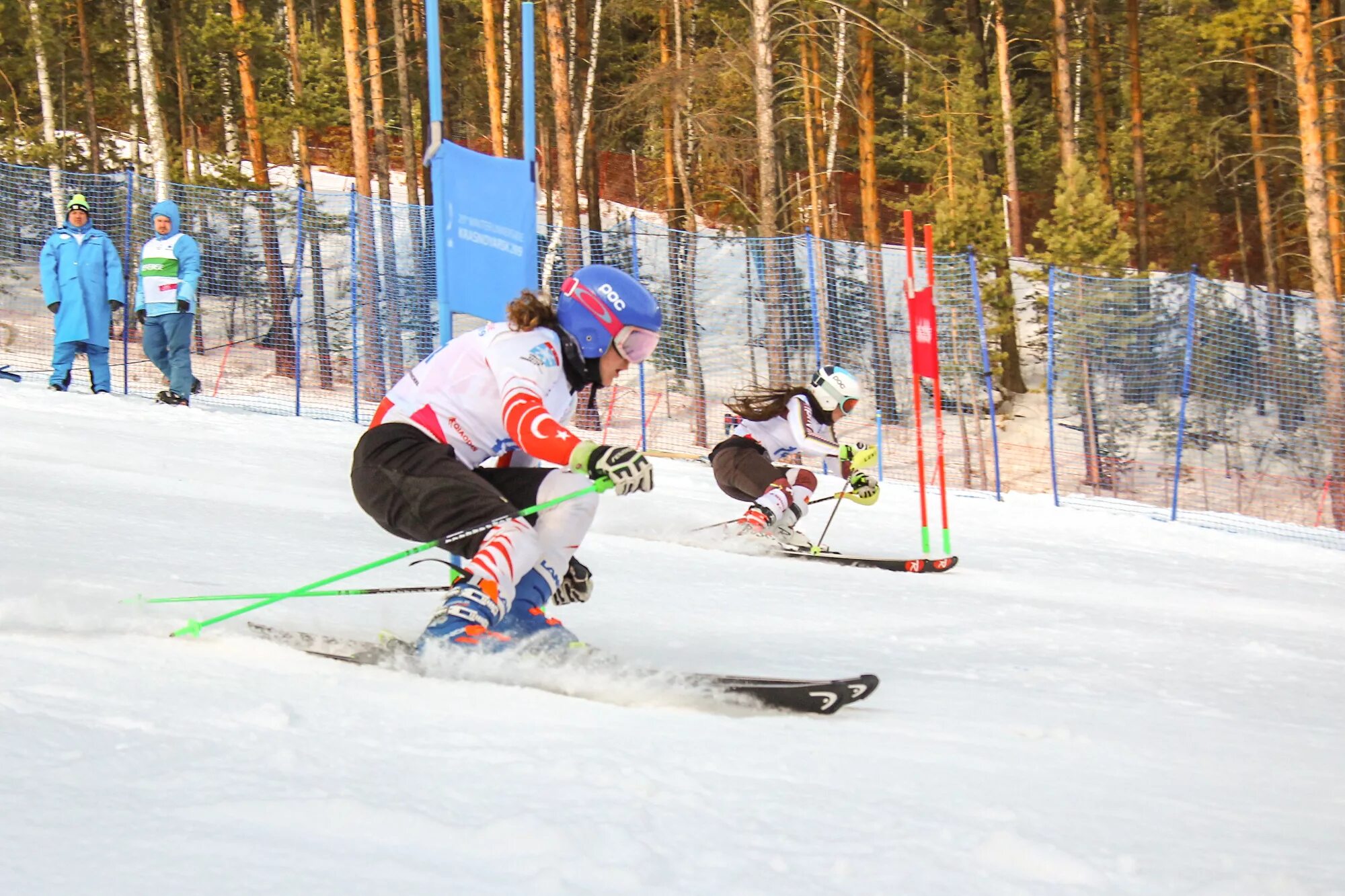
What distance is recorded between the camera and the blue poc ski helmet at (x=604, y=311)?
3695mm

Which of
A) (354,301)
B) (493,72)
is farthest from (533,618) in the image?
(493,72)

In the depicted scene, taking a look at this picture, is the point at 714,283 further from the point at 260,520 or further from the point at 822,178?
the point at 822,178

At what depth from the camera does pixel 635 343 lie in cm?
377

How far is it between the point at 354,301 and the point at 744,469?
22.1 feet

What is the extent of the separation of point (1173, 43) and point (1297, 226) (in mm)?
6471

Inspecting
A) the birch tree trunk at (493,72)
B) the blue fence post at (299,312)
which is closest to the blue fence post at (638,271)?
the blue fence post at (299,312)

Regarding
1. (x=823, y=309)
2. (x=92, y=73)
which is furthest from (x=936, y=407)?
(x=92, y=73)

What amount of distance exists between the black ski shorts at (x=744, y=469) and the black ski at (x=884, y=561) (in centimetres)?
60

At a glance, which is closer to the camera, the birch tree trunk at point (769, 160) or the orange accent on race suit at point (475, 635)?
the orange accent on race suit at point (475, 635)

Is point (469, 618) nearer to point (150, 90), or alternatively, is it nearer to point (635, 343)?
point (635, 343)

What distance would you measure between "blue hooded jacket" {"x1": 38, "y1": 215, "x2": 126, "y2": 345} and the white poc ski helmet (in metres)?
6.64

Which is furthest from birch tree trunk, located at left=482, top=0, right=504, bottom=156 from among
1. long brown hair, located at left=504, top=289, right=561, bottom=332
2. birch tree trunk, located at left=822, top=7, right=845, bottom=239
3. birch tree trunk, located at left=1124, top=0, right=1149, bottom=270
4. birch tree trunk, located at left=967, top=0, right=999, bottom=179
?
long brown hair, located at left=504, top=289, right=561, bottom=332

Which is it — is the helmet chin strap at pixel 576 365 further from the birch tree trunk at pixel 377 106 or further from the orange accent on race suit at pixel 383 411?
the birch tree trunk at pixel 377 106

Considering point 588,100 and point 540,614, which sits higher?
point 588,100
